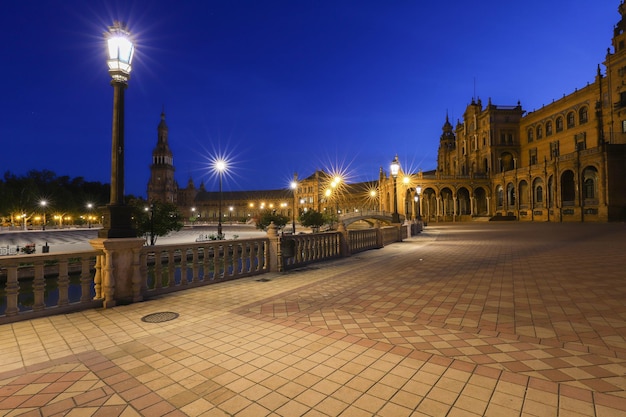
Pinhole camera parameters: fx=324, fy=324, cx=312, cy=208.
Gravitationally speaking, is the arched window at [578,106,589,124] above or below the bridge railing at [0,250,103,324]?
above

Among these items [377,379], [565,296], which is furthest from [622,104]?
[377,379]

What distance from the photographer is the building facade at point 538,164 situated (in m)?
39.5

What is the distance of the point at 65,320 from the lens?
5453mm

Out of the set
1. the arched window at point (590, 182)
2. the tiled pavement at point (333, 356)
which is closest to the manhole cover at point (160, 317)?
the tiled pavement at point (333, 356)

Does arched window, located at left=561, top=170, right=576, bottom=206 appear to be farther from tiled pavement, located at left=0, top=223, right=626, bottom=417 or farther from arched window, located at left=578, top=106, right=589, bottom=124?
tiled pavement, located at left=0, top=223, right=626, bottom=417

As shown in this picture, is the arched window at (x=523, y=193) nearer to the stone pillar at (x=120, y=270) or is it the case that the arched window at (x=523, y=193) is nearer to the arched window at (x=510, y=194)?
the arched window at (x=510, y=194)

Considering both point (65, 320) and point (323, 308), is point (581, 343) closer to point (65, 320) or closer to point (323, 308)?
point (323, 308)

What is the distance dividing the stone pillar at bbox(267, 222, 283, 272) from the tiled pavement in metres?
2.79

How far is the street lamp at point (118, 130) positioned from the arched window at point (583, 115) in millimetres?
60852

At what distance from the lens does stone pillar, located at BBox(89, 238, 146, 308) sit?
245 inches

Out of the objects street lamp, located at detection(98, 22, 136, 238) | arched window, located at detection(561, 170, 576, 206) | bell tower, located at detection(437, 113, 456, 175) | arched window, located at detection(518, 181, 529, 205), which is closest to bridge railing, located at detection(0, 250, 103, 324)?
street lamp, located at detection(98, 22, 136, 238)

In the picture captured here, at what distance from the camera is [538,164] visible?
4819 cm

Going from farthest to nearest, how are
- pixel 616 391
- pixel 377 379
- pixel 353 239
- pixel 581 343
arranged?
pixel 353 239 < pixel 581 343 < pixel 377 379 < pixel 616 391

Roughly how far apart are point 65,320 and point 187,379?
347 centimetres
